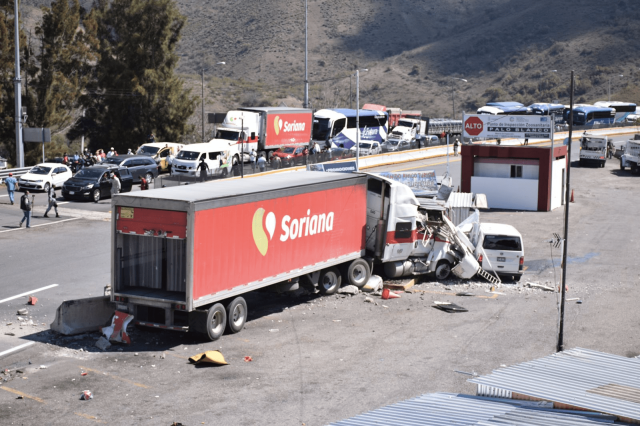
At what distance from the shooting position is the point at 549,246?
32.0 metres

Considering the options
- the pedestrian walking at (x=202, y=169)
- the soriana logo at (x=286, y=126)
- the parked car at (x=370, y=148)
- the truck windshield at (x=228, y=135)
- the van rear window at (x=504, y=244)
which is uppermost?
the soriana logo at (x=286, y=126)

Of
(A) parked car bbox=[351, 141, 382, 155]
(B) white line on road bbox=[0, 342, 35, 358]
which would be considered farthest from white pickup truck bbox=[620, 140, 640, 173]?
(B) white line on road bbox=[0, 342, 35, 358]

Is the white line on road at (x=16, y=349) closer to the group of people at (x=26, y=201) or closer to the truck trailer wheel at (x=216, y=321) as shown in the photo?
the truck trailer wheel at (x=216, y=321)

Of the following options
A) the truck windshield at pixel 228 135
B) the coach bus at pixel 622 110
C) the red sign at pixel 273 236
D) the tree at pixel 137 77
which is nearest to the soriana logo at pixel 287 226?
the red sign at pixel 273 236

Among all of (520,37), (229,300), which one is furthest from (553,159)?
(520,37)

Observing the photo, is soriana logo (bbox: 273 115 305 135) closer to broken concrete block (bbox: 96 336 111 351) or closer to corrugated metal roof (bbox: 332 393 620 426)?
broken concrete block (bbox: 96 336 111 351)

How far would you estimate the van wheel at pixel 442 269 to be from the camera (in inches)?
987

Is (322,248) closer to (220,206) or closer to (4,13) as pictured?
(220,206)

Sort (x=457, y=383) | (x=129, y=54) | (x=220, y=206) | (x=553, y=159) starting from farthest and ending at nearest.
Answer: (x=129, y=54), (x=553, y=159), (x=220, y=206), (x=457, y=383)

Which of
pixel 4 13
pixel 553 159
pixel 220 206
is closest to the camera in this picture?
pixel 220 206

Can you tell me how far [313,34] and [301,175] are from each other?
11878cm

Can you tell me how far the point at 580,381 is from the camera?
11.6 metres

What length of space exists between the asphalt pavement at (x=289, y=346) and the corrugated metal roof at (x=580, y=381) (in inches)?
126

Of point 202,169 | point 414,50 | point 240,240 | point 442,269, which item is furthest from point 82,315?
point 414,50
